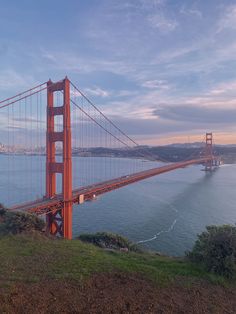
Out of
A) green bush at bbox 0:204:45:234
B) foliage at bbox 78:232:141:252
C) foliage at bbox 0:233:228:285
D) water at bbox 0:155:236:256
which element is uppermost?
green bush at bbox 0:204:45:234

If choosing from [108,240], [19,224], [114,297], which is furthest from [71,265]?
[108,240]

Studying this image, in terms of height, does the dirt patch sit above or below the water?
above

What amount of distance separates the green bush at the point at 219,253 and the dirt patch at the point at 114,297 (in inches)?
22.1

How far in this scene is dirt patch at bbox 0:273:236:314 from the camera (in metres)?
3.63

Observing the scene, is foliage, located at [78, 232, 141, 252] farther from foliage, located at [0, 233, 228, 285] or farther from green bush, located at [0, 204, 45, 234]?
foliage, located at [0, 233, 228, 285]

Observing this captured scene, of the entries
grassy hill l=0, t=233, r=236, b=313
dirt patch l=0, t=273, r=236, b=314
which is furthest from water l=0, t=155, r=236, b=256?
dirt patch l=0, t=273, r=236, b=314

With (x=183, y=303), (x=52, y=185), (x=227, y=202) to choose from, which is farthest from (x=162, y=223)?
(x=183, y=303)

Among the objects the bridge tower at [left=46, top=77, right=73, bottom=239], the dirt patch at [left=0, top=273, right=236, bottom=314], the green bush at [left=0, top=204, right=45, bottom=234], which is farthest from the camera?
the bridge tower at [left=46, top=77, right=73, bottom=239]

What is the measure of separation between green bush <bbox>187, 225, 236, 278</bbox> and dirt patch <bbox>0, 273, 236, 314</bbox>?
561mm

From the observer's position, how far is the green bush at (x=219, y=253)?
5434 mm

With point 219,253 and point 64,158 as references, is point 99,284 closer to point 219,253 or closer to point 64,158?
point 219,253

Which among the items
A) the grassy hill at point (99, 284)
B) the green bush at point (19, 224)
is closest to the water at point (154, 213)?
the green bush at point (19, 224)

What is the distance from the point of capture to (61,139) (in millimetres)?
13086

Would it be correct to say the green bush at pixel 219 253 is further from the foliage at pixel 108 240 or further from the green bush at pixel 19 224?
the green bush at pixel 19 224
